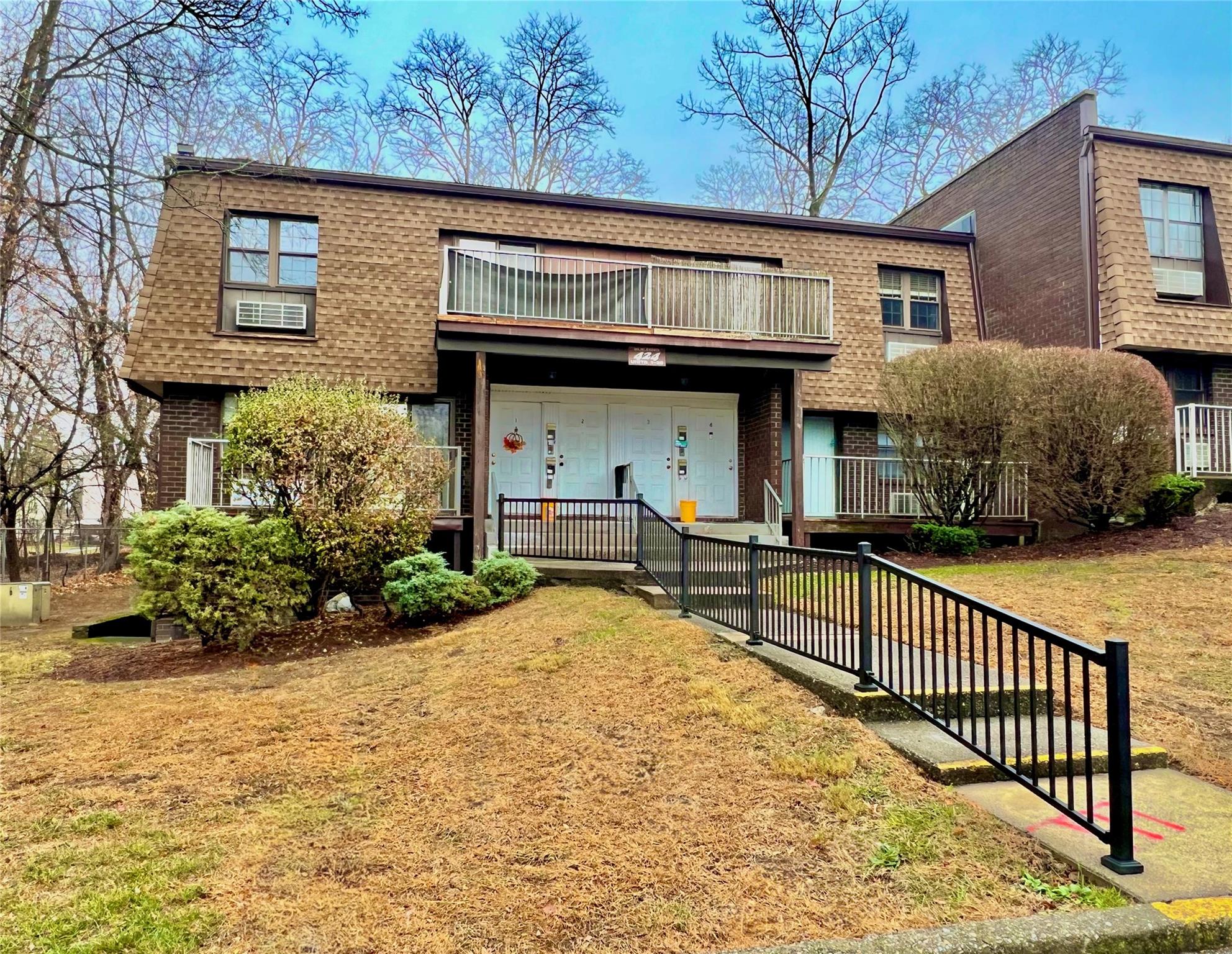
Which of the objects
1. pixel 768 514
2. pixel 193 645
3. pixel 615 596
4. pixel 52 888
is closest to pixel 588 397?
pixel 768 514

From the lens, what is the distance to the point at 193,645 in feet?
27.8

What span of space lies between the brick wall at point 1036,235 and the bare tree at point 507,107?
1502 centimetres

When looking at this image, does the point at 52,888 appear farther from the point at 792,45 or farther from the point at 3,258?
the point at 792,45

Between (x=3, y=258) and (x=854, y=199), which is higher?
(x=854, y=199)

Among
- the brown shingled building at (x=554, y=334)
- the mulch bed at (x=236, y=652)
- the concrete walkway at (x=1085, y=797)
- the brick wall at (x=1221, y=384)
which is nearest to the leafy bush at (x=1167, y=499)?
the brown shingled building at (x=554, y=334)

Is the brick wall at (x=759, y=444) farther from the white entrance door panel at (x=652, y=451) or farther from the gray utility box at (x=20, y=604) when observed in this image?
the gray utility box at (x=20, y=604)

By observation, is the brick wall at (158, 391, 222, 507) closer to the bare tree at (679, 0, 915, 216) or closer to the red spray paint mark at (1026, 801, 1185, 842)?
the red spray paint mark at (1026, 801, 1185, 842)

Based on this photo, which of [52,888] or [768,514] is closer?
[52,888]

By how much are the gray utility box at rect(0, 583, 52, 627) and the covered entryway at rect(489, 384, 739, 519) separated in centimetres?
769

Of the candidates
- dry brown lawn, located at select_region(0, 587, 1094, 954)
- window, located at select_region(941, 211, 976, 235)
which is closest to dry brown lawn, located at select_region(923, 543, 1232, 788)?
dry brown lawn, located at select_region(0, 587, 1094, 954)

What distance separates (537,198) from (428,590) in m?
8.06

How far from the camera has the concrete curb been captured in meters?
2.58

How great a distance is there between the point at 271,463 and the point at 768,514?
7.98m

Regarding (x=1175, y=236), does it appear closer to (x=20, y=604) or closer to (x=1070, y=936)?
(x=1070, y=936)
